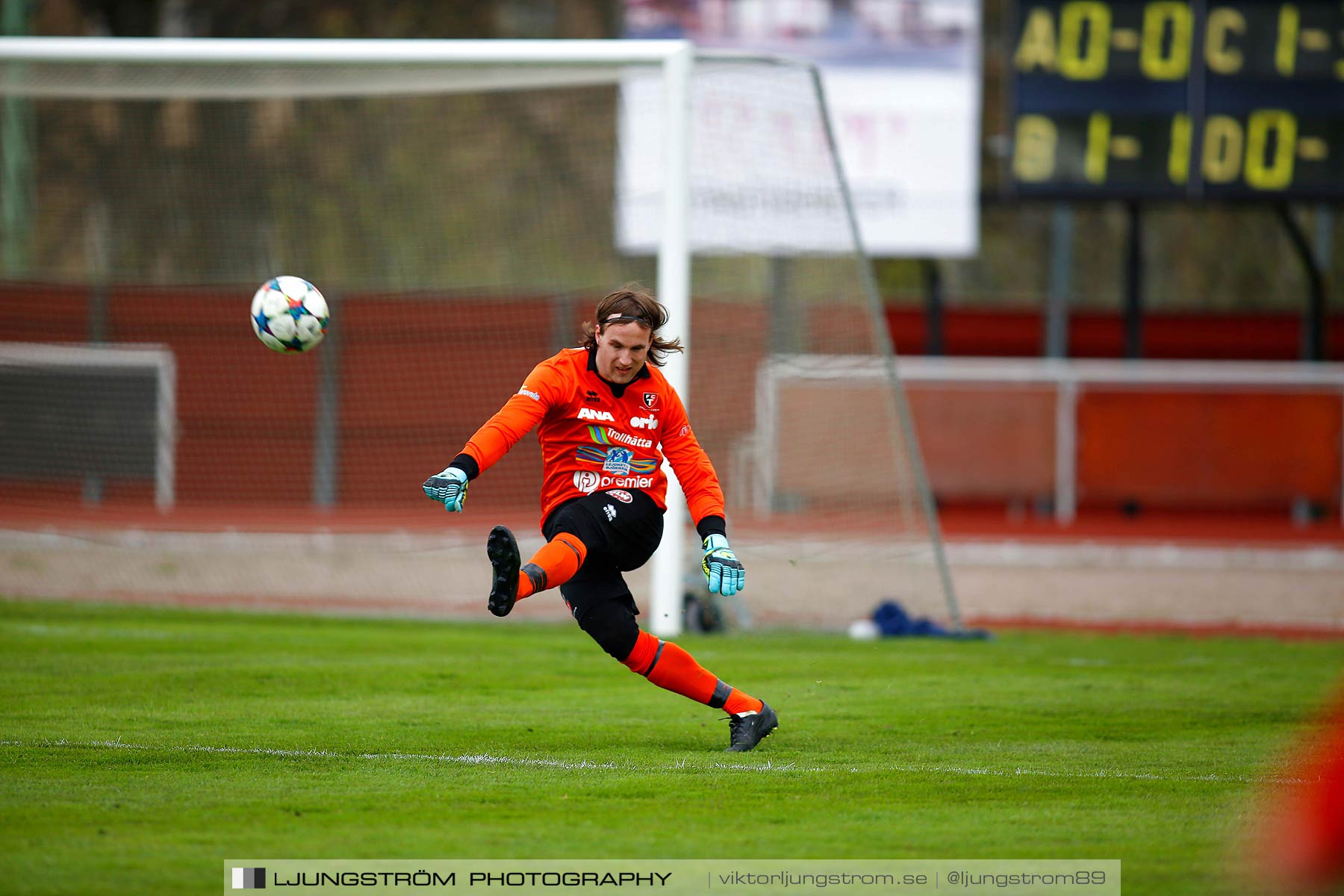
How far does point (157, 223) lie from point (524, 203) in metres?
6.23

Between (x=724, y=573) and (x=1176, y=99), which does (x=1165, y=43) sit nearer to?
(x=1176, y=99)

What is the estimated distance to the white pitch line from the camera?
587 centimetres

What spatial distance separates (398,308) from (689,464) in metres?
17.8

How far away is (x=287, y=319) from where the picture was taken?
7.56m

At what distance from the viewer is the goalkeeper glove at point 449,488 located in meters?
5.60

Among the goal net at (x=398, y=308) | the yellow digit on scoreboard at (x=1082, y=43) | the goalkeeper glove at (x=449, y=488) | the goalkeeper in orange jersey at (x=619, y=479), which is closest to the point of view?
the goalkeeper glove at (x=449, y=488)

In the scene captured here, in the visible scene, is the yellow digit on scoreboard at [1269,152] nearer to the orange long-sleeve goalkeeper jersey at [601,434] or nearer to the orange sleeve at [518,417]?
the orange long-sleeve goalkeeper jersey at [601,434]

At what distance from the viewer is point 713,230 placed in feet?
41.1

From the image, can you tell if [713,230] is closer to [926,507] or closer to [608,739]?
[926,507]

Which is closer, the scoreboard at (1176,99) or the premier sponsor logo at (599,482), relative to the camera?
the premier sponsor logo at (599,482)

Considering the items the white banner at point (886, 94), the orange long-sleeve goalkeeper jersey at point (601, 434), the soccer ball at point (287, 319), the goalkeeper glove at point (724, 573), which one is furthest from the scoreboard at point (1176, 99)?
the goalkeeper glove at point (724, 573)

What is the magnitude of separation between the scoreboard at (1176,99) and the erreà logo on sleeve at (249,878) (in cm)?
1511

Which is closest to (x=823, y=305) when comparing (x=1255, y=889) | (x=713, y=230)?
(x=713, y=230)

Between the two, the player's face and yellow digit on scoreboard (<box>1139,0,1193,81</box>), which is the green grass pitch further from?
yellow digit on scoreboard (<box>1139,0,1193,81</box>)
